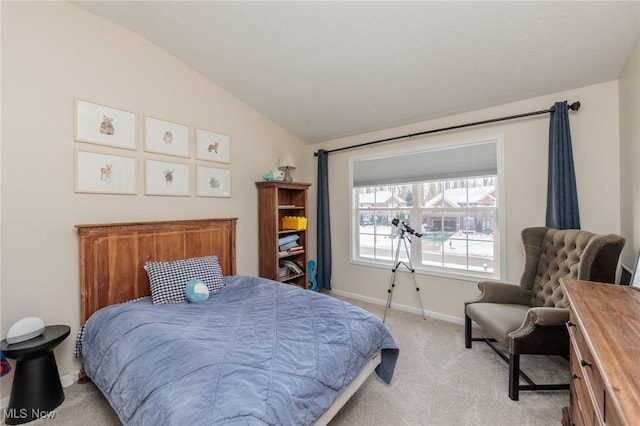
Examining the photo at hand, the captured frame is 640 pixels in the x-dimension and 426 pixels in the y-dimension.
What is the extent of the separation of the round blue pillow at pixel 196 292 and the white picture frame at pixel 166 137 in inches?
51.3

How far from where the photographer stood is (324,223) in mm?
3988

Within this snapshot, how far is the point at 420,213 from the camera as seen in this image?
338 centimetres

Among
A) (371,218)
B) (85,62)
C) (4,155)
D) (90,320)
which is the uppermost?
(85,62)

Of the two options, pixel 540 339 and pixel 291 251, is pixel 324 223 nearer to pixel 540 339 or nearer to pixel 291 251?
pixel 291 251

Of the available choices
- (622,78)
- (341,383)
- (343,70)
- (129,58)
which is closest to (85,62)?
(129,58)

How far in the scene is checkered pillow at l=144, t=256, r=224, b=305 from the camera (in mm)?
2195

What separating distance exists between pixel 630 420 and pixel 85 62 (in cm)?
338

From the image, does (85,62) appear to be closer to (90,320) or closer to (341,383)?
(90,320)

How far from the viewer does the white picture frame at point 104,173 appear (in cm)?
210

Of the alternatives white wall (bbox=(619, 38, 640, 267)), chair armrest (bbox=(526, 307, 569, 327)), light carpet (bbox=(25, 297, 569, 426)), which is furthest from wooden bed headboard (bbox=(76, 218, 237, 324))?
white wall (bbox=(619, 38, 640, 267))

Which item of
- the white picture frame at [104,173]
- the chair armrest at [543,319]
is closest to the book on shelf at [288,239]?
the white picture frame at [104,173]

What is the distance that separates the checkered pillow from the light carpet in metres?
0.76

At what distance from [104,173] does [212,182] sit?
38.2 inches

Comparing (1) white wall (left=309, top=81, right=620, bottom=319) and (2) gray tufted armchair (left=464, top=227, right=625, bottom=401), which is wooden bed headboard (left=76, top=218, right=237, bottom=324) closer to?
(1) white wall (left=309, top=81, right=620, bottom=319)
